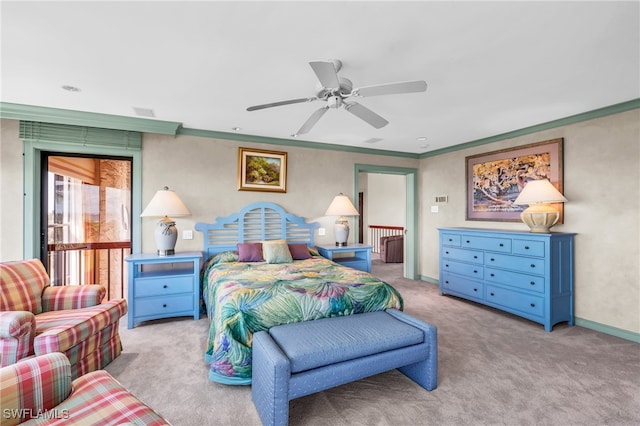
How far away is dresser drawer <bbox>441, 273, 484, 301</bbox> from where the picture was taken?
4172 millimetres

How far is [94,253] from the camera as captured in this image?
3.89m

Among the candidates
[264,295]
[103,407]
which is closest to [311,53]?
[264,295]

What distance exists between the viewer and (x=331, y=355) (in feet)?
6.33

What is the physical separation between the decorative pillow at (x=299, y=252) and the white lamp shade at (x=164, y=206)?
1517 millimetres

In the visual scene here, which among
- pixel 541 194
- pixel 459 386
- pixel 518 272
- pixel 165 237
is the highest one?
pixel 541 194

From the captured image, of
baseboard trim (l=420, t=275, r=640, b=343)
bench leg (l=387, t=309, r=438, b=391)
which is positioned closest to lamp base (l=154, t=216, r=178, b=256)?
bench leg (l=387, t=309, r=438, b=391)

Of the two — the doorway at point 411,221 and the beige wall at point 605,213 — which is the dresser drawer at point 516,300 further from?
the doorway at point 411,221

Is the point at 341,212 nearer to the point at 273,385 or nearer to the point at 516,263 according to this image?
the point at 516,263

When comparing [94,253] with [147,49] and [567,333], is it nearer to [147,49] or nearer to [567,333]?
[147,49]

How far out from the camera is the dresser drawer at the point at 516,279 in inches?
137

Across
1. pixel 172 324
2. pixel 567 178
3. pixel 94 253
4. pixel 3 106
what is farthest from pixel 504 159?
pixel 3 106

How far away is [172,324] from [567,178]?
17.0 feet

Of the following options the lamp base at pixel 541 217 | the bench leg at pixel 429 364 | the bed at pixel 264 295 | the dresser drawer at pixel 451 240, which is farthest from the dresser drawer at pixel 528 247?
the bench leg at pixel 429 364

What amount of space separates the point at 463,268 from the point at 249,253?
3.17 meters
